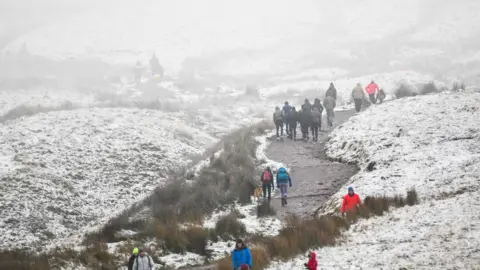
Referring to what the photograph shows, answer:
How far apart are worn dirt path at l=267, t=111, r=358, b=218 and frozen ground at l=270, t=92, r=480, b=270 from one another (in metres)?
0.76

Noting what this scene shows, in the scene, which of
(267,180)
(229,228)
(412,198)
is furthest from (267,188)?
(412,198)

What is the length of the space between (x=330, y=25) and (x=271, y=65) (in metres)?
27.5

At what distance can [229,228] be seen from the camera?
13.9m

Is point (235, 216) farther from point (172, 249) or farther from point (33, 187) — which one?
point (33, 187)

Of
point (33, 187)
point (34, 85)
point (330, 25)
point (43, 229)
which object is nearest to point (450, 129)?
point (43, 229)

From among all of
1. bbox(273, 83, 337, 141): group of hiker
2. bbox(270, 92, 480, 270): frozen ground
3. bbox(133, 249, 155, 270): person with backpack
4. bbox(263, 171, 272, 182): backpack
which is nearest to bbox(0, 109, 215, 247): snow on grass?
bbox(273, 83, 337, 141): group of hiker

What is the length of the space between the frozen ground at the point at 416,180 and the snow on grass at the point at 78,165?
377 inches

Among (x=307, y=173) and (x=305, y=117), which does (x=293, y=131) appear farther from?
(x=307, y=173)

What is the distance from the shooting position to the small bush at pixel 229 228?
13648 mm

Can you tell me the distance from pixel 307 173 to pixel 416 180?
563 centimetres

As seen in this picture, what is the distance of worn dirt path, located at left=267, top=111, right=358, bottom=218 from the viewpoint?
1602cm

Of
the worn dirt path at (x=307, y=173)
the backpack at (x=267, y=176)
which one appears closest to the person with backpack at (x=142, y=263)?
the worn dirt path at (x=307, y=173)

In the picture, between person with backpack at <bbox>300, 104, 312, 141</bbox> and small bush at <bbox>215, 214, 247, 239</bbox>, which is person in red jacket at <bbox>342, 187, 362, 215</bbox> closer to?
small bush at <bbox>215, 214, 247, 239</bbox>

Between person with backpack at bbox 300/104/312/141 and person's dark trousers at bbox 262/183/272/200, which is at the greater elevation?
person with backpack at bbox 300/104/312/141
